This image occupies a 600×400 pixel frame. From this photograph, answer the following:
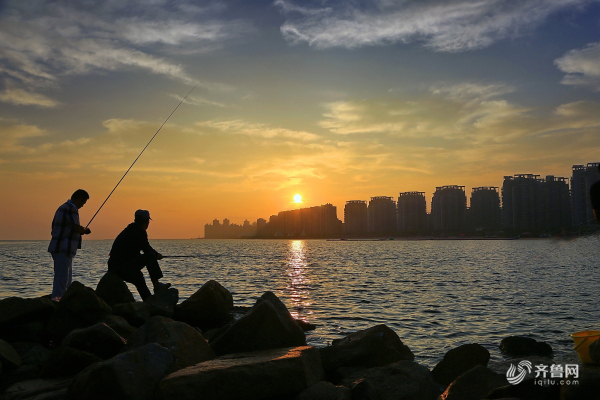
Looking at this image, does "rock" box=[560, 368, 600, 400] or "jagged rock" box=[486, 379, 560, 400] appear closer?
"rock" box=[560, 368, 600, 400]

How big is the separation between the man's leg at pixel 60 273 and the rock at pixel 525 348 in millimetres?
8651

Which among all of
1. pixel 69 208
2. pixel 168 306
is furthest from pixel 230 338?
pixel 69 208

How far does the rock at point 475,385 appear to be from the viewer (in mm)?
5051

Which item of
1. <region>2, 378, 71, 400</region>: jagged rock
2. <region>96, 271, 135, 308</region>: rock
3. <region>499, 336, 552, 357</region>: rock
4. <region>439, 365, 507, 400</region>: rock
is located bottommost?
<region>499, 336, 552, 357</region>: rock

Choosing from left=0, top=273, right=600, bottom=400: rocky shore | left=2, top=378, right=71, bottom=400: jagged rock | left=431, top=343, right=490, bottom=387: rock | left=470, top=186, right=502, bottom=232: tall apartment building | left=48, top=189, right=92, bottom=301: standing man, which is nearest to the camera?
left=0, top=273, right=600, bottom=400: rocky shore

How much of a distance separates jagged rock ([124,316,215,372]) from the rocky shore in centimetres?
1

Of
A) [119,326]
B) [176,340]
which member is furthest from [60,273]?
[176,340]

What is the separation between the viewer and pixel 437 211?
193125 millimetres

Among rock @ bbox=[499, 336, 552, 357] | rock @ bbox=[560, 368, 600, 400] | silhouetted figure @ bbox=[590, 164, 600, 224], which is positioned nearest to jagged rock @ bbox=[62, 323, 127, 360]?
rock @ bbox=[560, 368, 600, 400]

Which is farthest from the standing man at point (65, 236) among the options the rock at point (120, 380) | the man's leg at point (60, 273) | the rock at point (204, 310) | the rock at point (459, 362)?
the rock at point (459, 362)

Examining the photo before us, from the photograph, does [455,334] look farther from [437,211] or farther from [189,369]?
[437,211]

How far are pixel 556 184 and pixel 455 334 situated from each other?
523 feet

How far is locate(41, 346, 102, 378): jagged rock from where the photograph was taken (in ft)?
18.0

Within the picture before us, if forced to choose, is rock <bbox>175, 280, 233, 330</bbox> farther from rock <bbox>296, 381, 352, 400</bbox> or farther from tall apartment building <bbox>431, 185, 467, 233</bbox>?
tall apartment building <bbox>431, 185, 467, 233</bbox>
